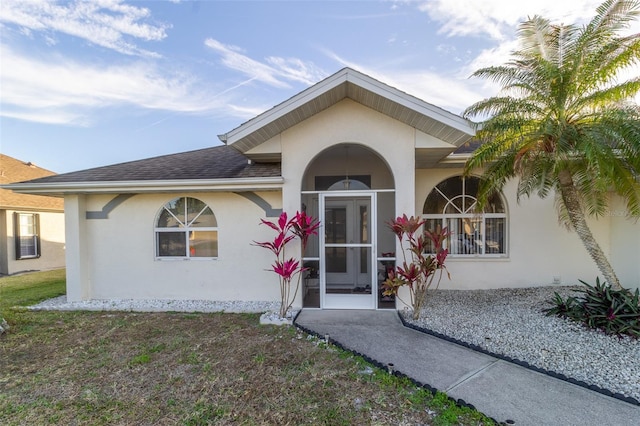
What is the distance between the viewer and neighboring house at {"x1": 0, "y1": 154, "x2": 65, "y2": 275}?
13.4m

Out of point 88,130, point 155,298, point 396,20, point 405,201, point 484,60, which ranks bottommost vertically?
point 155,298

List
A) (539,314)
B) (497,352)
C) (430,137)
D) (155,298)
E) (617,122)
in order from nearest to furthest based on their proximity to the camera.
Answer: (497,352) → (617,122) → (539,314) → (430,137) → (155,298)

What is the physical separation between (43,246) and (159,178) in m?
12.6

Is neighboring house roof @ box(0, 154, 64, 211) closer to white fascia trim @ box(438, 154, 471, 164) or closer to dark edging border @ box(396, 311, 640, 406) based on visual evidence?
dark edging border @ box(396, 311, 640, 406)

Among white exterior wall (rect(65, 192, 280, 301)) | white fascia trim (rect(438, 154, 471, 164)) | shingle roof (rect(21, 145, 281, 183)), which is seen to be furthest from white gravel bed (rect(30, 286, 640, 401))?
white fascia trim (rect(438, 154, 471, 164))

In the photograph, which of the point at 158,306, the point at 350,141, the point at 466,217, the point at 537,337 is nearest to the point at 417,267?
the point at 537,337

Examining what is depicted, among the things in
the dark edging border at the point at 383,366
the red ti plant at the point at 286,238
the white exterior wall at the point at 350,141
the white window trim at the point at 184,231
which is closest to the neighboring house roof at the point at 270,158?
the white exterior wall at the point at 350,141

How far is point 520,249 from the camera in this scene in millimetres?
8969

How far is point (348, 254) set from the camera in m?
7.79

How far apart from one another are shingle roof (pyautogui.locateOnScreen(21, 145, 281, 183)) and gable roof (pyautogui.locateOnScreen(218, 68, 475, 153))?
934 millimetres

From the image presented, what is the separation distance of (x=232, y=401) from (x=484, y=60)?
353 inches

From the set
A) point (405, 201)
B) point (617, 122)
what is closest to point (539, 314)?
point (405, 201)

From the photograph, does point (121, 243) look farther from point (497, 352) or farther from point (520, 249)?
point (520, 249)

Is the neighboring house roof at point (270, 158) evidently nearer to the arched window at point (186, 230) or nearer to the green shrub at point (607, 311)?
the arched window at point (186, 230)
